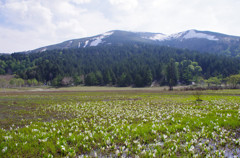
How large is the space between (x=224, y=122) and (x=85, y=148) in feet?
27.3

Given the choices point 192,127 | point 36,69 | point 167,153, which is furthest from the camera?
point 36,69

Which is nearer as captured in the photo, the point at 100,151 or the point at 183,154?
the point at 183,154

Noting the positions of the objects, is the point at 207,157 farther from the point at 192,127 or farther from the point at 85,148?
the point at 85,148

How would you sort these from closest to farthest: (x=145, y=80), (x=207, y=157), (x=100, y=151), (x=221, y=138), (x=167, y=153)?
(x=207, y=157) → (x=167, y=153) → (x=100, y=151) → (x=221, y=138) → (x=145, y=80)

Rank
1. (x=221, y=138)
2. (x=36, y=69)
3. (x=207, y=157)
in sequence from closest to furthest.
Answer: (x=207, y=157), (x=221, y=138), (x=36, y=69)

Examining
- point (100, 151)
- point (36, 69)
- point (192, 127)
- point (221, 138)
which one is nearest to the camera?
point (100, 151)

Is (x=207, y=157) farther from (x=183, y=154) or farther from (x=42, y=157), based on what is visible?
(x=42, y=157)

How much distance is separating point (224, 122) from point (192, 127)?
2.10 metres

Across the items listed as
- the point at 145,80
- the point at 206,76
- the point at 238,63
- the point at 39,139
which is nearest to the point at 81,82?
the point at 145,80

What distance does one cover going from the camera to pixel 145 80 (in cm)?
10781

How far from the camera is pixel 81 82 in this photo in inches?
5207

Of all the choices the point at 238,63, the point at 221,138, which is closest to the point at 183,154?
the point at 221,138

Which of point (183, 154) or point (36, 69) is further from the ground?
point (36, 69)

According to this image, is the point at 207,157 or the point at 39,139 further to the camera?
the point at 39,139
